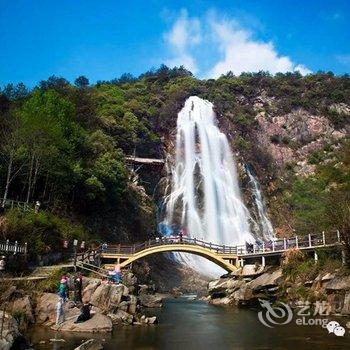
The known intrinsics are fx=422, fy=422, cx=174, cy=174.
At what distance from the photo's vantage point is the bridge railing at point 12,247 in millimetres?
20325

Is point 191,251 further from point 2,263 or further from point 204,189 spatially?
point 204,189

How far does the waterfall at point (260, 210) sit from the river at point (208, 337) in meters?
33.3

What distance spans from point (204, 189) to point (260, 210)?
9.08 metres

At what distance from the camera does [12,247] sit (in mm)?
21359

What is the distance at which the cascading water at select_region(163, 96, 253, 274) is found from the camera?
48469 millimetres

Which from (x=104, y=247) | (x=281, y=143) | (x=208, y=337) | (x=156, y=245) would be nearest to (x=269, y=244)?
(x=156, y=245)

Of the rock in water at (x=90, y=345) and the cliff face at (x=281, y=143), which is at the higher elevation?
the cliff face at (x=281, y=143)

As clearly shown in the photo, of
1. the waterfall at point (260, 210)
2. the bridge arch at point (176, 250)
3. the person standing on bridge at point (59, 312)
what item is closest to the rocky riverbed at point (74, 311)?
the person standing on bridge at point (59, 312)

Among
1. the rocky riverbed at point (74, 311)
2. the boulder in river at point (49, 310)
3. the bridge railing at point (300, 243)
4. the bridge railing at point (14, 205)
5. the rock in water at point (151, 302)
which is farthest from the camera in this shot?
the bridge railing at point (14, 205)

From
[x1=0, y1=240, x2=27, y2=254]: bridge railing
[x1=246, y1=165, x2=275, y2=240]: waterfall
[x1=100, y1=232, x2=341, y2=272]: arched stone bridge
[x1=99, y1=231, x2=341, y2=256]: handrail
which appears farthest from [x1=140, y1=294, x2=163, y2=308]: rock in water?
[x1=246, y1=165, x2=275, y2=240]: waterfall

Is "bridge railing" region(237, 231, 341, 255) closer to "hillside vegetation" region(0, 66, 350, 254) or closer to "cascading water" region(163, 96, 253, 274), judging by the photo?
"hillside vegetation" region(0, 66, 350, 254)

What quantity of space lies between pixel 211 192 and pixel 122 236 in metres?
15.9

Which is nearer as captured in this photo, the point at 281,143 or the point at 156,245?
the point at 156,245

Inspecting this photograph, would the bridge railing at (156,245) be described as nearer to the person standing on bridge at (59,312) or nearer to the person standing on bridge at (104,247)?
the person standing on bridge at (104,247)
